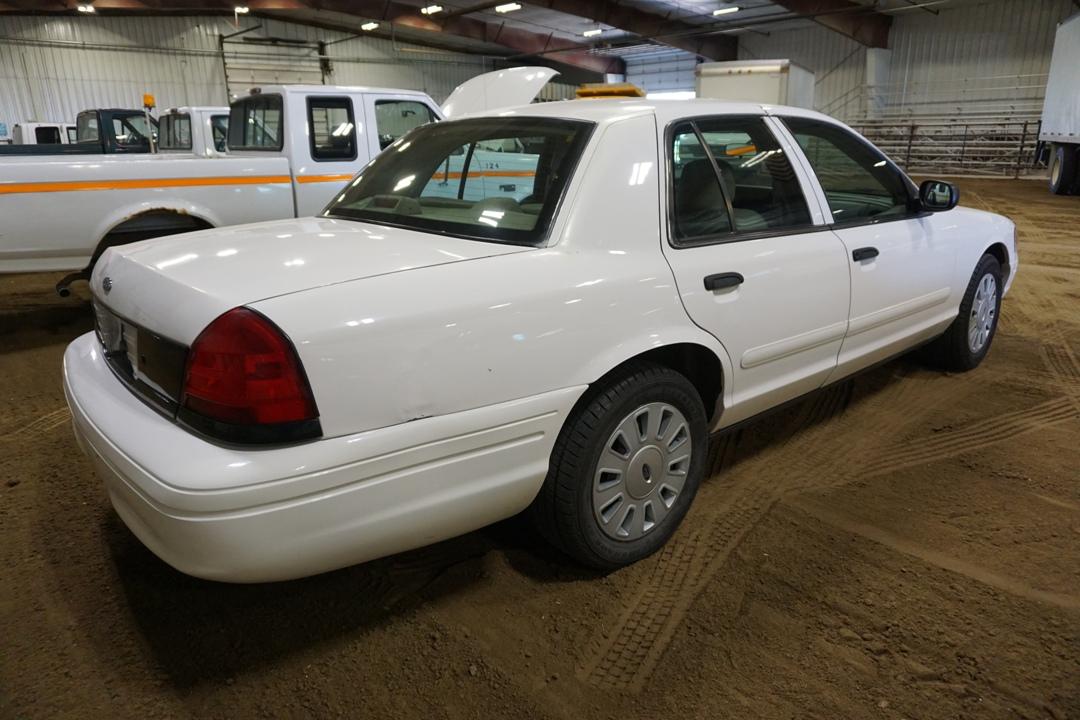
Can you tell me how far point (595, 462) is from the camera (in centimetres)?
234

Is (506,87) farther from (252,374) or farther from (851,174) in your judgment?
(252,374)

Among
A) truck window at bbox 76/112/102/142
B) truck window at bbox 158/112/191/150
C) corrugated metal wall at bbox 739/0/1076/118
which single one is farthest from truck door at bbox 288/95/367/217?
corrugated metal wall at bbox 739/0/1076/118

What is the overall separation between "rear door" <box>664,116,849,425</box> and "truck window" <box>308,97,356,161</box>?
445 cm

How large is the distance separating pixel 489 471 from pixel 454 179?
138cm

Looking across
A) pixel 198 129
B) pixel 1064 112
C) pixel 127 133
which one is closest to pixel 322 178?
pixel 198 129

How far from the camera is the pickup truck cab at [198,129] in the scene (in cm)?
900

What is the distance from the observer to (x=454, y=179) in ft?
9.64

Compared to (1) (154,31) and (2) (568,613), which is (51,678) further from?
(1) (154,31)

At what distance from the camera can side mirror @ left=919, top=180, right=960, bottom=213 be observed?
3668 millimetres

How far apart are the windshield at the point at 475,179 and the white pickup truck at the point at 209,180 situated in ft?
9.90

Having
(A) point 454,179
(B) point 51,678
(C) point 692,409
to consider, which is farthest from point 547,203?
(B) point 51,678

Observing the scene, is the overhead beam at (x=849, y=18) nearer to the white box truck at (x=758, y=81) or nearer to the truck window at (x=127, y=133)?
the white box truck at (x=758, y=81)

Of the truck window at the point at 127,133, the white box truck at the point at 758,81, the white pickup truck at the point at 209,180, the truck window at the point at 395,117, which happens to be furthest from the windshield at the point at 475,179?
the white box truck at the point at 758,81

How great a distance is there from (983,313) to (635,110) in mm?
3109
